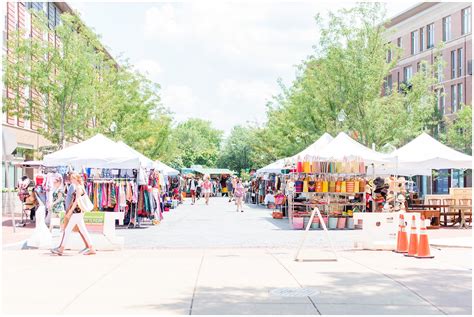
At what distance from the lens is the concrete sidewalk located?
776cm

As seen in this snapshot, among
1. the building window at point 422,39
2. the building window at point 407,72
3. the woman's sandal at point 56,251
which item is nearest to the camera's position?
the woman's sandal at point 56,251

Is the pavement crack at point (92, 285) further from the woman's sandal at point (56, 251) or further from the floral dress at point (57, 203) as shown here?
the floral dress at point (57, 203)

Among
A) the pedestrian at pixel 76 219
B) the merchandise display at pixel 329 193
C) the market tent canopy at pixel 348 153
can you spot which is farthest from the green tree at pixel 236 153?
the pedestrian at pixel 76 219

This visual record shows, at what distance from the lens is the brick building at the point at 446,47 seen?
53.2m

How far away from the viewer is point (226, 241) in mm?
16031

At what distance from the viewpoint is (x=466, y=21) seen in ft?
176

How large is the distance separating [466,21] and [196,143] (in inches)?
3115

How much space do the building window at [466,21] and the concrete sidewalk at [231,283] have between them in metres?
43.8

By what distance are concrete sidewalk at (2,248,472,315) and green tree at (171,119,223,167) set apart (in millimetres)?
45330

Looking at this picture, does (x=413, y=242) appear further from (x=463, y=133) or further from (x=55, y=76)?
(x=463, y=133)

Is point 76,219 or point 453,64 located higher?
point 453,64

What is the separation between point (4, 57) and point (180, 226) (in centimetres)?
1535

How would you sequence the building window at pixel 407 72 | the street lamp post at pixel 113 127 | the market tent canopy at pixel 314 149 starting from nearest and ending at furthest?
the market tent canopy at pixel 314 149 → the street lamp post at pixel 113 127 → the building window at pixel 407 72

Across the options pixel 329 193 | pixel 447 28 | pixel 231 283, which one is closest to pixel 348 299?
pixel 231 283
